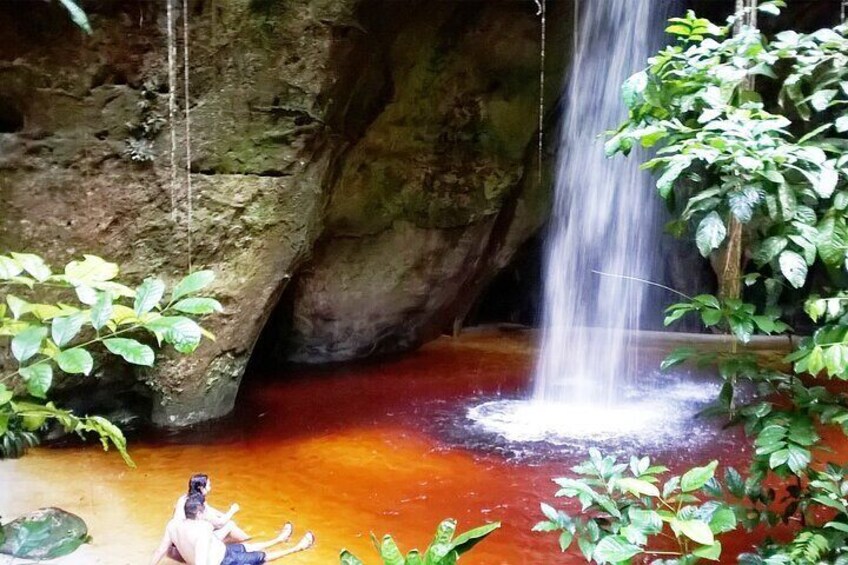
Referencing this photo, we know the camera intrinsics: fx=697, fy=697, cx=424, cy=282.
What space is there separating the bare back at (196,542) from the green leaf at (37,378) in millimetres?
1807

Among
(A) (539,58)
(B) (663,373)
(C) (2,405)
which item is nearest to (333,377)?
(B) (663,373)

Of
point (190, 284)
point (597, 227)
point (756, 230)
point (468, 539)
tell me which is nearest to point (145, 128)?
point (190, 284)

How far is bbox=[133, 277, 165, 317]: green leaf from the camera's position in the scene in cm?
146

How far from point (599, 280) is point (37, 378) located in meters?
9.25

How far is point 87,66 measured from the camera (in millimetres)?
5059

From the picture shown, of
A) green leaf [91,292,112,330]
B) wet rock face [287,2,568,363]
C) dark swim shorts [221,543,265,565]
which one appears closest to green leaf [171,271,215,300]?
green leaf [91,292,112,330]

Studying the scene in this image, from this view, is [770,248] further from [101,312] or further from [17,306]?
[17,306]

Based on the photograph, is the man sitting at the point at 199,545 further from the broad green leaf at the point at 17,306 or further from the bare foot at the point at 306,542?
the broad green leaf at the point at 17,306

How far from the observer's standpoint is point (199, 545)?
115 inches

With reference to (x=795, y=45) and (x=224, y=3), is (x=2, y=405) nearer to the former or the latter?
(x=795, y=45)

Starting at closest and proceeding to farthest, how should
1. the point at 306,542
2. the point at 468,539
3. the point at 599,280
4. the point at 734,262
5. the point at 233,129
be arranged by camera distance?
1. the point at 468,539
2. the point at 734,262
3. the point at 306,542
4. the point at 233,129
5. the point at 599,280

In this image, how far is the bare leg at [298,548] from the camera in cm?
324

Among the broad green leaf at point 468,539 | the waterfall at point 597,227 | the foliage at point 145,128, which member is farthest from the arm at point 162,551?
the waterfall at point 597,227

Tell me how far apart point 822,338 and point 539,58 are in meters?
6.37
